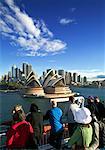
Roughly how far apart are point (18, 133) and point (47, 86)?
37831 mm

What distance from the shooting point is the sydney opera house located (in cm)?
3897

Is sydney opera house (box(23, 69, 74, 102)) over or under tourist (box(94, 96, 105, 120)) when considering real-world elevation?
over

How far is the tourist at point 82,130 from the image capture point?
2.01 m

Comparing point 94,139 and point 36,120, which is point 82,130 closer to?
point 94,139

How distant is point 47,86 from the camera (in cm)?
3988

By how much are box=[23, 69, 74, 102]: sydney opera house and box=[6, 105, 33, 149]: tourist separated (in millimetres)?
36568

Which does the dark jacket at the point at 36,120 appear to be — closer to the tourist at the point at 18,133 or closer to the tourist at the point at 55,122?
the tourist at the point at 55,122

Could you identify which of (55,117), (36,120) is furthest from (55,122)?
(36,120)

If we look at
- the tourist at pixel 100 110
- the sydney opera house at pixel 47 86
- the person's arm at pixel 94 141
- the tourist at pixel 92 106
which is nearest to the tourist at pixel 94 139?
the person's arm at pixel 94 141

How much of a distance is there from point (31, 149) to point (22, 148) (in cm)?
11

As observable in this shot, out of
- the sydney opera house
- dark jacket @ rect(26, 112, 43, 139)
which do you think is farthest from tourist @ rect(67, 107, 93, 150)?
the sydney opera house

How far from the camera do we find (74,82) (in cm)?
6950

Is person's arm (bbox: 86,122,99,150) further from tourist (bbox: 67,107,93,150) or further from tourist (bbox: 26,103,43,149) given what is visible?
tourist (bbox: 26,103,43,149)

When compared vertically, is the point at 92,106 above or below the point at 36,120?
above
